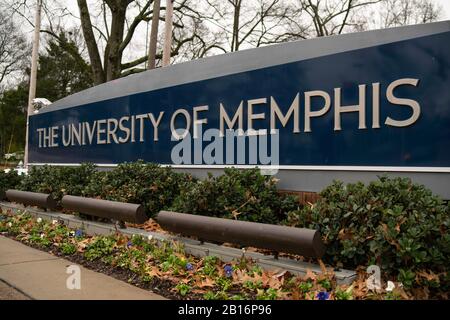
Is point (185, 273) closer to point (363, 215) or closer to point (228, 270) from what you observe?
point (228, 270)

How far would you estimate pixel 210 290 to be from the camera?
450cm

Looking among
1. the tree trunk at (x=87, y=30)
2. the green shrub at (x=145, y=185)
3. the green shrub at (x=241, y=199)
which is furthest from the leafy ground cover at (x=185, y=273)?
the tree trunk at (x=87, y=30)

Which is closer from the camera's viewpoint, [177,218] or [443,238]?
[443,238]

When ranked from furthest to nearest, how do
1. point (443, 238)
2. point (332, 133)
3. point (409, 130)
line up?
Result: point (332, 133) → point (409, 130) → point (443, 238)

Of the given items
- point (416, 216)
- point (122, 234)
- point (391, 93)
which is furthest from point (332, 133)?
point (122, 234)

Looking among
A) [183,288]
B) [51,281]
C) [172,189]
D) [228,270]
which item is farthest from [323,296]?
[172,189]

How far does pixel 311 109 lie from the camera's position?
5.95 m

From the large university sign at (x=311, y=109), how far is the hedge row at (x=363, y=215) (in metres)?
0.44

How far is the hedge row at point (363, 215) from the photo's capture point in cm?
389

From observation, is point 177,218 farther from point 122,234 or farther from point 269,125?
point 269,125

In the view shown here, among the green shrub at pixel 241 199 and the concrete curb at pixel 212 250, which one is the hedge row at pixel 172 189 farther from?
the concrete curb at pixel 212 250

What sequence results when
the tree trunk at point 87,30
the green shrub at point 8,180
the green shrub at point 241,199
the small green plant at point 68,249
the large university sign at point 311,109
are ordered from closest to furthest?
the large university sign at point 311,109, the green shrub at point 241,199, the small green plant at point 68,249, the green shrub at point 8,180, the tree trunk at point 87,30

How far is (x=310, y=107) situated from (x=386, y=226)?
7.38 feet

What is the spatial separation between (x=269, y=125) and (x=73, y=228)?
376cm
